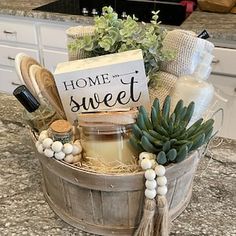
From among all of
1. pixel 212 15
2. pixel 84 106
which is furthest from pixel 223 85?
pixel 84 106

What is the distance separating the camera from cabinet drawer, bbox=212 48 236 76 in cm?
197

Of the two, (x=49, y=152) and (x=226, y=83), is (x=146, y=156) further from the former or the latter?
(x=226, y=83)

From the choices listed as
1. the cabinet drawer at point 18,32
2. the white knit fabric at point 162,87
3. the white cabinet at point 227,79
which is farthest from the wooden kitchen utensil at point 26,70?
the cabinet drawer at point 18,32

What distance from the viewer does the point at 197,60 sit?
2.81 ft

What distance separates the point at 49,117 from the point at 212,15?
1683 mm

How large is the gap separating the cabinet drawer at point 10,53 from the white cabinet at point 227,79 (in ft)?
3.80

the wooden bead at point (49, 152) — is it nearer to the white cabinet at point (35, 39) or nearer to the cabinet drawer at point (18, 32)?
the white cabinet at point (35, 39)

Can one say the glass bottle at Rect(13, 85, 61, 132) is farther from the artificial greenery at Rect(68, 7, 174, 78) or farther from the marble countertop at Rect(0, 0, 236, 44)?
the marble countertop at Rect(0, 0, 236, 44)

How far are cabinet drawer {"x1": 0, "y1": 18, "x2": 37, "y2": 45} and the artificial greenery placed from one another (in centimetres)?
168

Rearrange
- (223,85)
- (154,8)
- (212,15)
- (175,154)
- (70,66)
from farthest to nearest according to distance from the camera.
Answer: (154,8), (212,15), (223,85), (70,66), (175,154)

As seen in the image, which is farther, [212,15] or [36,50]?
[36,50]

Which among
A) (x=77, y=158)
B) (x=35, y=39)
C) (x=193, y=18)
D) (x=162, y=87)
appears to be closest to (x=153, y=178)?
(x=77, y=158)

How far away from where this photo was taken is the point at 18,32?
2471 mm

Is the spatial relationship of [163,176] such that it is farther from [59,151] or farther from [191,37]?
[191,37]
